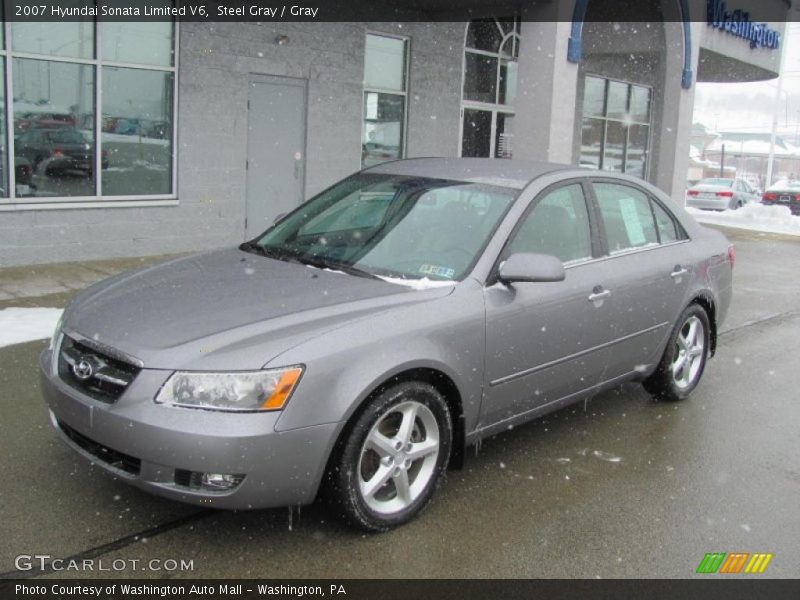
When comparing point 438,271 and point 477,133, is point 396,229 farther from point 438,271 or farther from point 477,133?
point 477,133

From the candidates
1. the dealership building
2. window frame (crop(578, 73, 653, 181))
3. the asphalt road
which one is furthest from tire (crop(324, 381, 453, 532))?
window frame (crop(578, 73, 653, 181))

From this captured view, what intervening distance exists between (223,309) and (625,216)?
277cm

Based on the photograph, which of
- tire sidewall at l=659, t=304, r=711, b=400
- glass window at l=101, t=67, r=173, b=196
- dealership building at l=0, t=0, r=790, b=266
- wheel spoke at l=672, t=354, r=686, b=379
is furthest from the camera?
glass window at l=101, t=67, r=173, b=196

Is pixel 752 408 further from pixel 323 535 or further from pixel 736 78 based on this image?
pixel 736 78

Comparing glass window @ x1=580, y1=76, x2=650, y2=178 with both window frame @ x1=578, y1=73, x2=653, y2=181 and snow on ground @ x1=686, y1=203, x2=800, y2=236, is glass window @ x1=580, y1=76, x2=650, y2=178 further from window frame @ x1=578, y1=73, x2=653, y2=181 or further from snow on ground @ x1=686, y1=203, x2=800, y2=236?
snow on ground @ x1=686, y1=203, x2=800, y2=236

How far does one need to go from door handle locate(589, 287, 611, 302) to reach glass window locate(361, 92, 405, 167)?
8.39 m

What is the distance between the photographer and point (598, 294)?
4.62 meters

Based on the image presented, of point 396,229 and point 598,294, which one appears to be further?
point 598,294

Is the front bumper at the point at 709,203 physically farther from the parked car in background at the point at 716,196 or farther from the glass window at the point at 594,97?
the glass window at the point at 594,97

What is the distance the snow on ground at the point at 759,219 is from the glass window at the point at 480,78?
940 centimetres

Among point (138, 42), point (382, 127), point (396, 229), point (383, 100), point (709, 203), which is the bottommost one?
point (709, 203)

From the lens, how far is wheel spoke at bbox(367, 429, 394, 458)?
11.5 ft

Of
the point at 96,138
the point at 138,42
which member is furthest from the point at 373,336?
the point at 138,42

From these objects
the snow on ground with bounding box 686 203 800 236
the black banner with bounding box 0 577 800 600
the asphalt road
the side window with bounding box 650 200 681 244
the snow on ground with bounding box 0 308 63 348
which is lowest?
the black banner with bounding box 0 577 800 600
